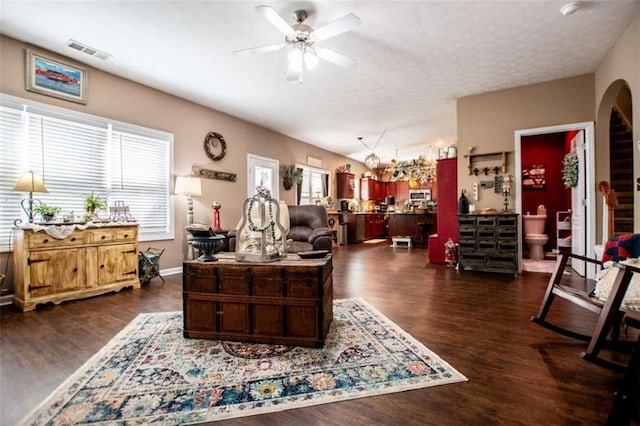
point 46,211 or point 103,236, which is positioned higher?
point 46,211

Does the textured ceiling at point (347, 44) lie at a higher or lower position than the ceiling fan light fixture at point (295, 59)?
higher

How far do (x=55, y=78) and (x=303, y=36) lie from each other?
3.00 meters

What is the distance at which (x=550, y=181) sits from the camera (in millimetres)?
6371

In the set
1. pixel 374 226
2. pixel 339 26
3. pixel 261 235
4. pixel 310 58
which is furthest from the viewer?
pixel 374 226

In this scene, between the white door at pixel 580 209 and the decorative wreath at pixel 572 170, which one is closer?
the white door at pixel 580 209

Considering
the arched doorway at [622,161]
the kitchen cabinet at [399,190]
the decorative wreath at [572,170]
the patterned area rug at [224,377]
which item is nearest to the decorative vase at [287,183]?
the patterned area rug at [224,377]

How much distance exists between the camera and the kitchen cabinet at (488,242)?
166 inches

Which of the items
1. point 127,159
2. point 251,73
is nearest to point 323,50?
point 251,73

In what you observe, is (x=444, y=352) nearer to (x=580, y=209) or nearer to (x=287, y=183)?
(x=580, y=209)

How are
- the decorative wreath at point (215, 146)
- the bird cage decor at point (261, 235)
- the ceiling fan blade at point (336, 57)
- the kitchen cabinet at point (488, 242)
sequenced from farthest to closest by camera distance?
1. the decorative wreath at point (215, 146)
2. the kitchen cabinet at point (488, 242)
3. the ceiling fan blade at point (336, 57)
4. the bird cage decor at point (261, 235)

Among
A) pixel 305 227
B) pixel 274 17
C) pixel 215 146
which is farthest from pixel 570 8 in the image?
pixel 215 146

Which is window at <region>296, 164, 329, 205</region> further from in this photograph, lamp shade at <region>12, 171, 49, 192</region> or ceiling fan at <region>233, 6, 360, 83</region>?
lamp shade at <region>12, 171, 49, 192</region>

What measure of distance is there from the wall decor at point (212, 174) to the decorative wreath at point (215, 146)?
26 cm

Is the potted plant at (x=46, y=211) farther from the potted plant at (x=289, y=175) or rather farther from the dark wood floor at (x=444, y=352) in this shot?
the potted plant at (x=289, y=175)
